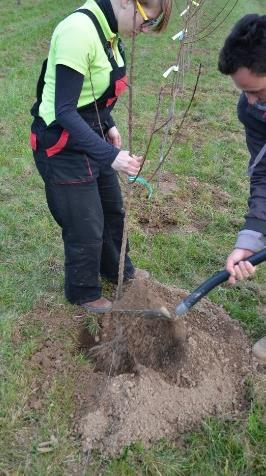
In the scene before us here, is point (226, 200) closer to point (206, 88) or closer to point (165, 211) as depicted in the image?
point (165, 211)

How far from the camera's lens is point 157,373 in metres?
2.45

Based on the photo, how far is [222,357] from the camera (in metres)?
2.62

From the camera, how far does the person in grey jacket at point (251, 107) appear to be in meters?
1.88

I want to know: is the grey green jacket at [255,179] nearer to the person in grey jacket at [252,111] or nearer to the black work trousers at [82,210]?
the person in grey jacket at [252,111]

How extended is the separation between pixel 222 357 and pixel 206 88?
6264 millimetres

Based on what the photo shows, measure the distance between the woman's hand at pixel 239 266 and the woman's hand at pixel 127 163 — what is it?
2.13 ft

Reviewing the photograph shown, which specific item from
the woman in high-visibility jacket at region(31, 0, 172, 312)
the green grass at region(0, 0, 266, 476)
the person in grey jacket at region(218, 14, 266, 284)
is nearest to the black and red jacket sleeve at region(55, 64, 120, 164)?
the woman in high-visibility jacket at region(31, 0, 172, 312)

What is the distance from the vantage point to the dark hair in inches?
72.9

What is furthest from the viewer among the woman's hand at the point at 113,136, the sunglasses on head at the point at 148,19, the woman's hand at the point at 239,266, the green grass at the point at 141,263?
the woman's hand at the point at 113,136

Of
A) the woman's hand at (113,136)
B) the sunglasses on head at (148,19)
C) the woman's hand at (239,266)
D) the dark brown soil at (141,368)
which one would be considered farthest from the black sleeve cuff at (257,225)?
the sunglasses on head at (148,19)

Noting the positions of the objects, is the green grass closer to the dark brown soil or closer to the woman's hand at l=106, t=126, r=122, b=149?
the dark brown soil

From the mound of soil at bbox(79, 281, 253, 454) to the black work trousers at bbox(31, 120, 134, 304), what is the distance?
0.28 m

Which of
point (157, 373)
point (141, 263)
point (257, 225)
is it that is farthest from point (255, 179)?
point (141, 263)

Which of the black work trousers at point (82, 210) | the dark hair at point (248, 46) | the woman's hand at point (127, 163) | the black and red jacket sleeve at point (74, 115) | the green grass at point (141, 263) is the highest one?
the dark hair at point (248, 46)
